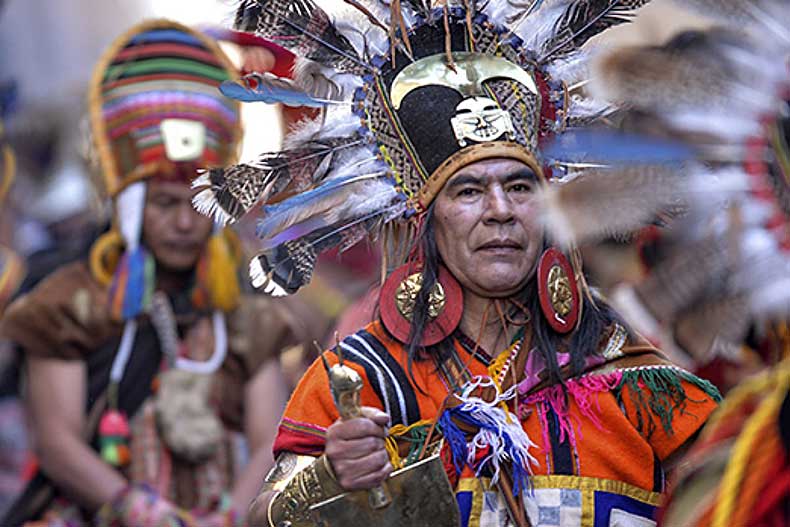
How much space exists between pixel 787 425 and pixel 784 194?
407 mm

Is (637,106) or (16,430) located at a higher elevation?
(637,106)

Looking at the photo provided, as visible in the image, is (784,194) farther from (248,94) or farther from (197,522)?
(197,522)

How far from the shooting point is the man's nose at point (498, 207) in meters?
3.61

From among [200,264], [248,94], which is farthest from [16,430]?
[248,94]

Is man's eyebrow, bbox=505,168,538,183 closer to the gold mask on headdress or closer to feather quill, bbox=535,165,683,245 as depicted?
the gold mask on headdress

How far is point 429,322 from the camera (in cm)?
363

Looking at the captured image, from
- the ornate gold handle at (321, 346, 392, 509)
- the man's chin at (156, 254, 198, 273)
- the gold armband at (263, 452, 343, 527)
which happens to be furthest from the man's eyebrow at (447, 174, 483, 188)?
the man's chin at (156, 254, 198, 273)

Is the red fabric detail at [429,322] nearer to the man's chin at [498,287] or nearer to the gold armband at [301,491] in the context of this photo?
the man's chin at [498,287]

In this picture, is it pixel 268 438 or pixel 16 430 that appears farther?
pixel 16 430

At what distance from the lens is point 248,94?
379cm

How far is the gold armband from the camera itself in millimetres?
3293

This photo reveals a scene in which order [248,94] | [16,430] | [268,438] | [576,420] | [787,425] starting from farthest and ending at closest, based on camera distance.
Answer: [16,430]
[268,438]
[248,94]
[576,420]
[787,425]

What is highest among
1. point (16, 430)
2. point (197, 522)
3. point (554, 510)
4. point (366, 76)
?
point (366, 76)

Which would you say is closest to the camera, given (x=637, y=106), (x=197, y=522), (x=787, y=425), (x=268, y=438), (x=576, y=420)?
(x=787, y=425)
